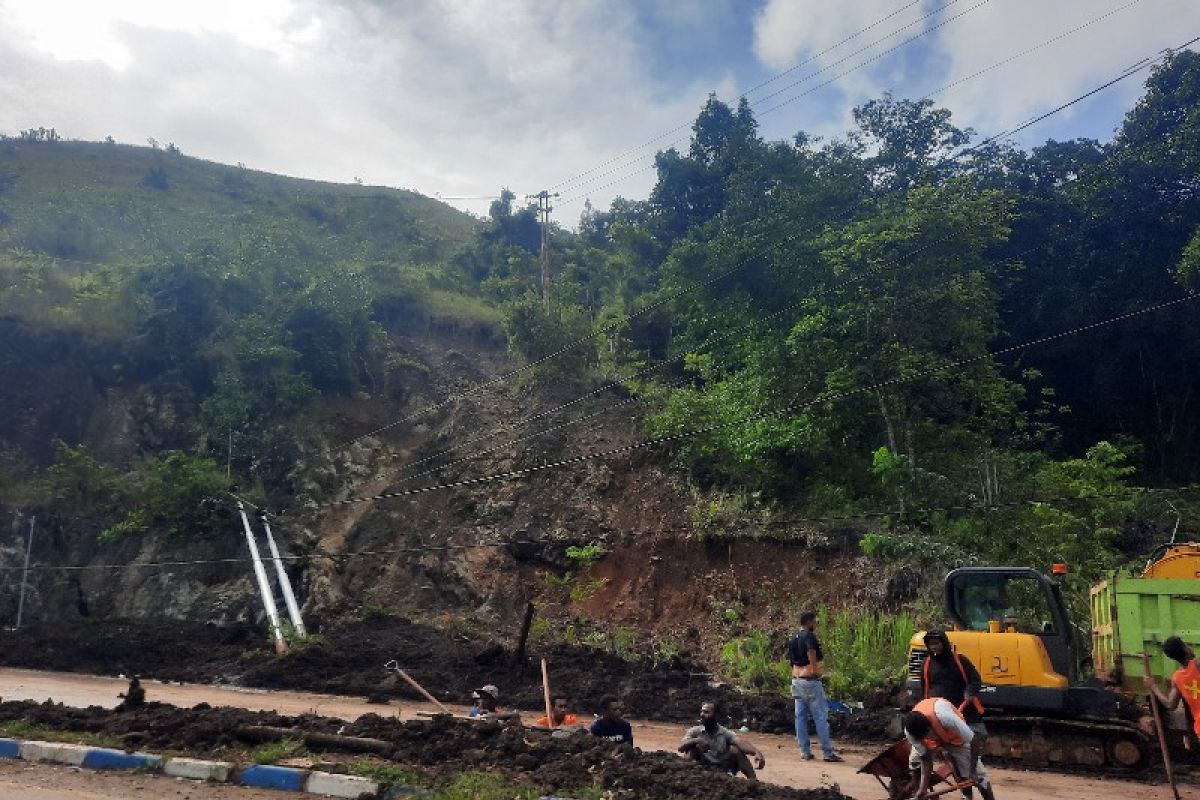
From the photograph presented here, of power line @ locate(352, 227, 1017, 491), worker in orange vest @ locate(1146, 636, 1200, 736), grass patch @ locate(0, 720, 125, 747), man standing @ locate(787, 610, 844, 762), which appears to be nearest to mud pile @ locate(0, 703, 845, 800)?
grass patch @ locate(0, 720, 125, 747)

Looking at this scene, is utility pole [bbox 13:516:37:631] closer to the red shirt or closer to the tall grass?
the tall grass

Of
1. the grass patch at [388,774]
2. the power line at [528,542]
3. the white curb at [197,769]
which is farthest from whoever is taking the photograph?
the power line at [528,542]

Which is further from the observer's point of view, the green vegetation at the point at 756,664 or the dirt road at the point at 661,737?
the green vegetation at the point at 756,664

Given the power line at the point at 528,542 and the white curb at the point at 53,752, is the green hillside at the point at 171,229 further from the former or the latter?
the white curb at the point at 53,752

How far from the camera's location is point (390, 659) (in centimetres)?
1995

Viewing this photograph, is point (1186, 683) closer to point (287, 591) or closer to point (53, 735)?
point (53, 735)

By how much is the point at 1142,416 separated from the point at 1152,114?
8558mm

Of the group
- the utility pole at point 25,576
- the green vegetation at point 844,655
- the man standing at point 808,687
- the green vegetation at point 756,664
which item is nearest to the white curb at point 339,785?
the man standing at point 808,687

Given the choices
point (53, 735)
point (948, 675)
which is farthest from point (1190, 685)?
point (53, 735)

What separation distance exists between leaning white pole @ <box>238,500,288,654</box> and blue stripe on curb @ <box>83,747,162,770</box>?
11.6 metres

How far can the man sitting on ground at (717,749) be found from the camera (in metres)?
8.50

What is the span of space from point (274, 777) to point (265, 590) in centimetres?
1517

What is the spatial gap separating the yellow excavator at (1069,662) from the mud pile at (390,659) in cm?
241

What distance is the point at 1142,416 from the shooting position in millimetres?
27031
